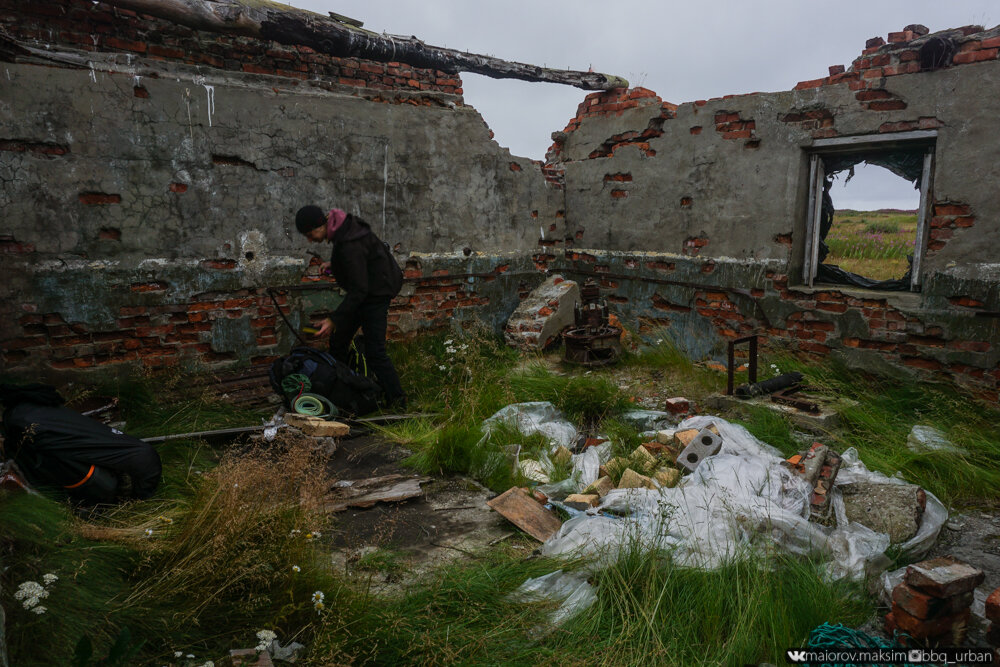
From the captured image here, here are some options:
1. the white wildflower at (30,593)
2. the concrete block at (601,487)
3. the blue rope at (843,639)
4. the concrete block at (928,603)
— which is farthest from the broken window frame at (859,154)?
the white wildflower at (30,593)

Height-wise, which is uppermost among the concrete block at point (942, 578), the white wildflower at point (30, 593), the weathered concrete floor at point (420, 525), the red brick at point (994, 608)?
the white wildflower at point (30, 593)

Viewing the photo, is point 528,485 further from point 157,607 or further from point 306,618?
point 157,607

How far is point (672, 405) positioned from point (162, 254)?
4422mm

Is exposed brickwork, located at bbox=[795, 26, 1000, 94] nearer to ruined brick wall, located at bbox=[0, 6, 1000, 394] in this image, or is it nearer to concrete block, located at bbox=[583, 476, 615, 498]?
ruined brick wall, located at bbox=[0, 6, 1000, 394]

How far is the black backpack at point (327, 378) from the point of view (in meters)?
4.84

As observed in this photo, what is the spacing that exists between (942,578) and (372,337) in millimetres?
4096

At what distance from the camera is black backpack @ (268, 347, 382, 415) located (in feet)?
15.9

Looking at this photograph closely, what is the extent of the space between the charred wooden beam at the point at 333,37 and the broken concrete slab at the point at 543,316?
8.33 ft

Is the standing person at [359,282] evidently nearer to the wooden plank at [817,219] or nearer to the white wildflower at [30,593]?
the white wildflower at [30,593]

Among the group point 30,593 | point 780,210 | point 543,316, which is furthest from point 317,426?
point 780,210

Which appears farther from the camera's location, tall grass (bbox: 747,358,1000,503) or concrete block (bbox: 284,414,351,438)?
concrete block (bbox: 284,414,351,438)

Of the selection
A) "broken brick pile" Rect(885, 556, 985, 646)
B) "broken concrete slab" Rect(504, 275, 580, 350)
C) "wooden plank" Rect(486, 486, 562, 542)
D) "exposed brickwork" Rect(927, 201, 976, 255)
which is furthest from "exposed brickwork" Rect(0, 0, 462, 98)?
"broken brick pile" Rect(885, 556, 985, 646)

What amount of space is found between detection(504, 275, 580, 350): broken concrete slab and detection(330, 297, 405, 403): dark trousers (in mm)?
1995

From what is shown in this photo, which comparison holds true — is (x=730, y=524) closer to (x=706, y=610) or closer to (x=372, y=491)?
(x=706, y=610)
